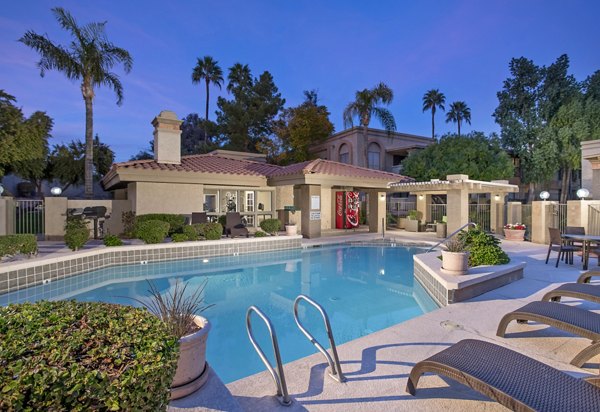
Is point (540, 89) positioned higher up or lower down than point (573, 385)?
higher up

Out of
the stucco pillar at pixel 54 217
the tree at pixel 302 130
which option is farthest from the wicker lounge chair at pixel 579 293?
the tree at pixel 302 130

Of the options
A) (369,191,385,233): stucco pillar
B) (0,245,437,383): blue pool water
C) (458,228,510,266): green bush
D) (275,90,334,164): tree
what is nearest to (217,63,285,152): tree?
(275,90,334,164): tree

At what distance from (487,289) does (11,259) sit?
12.4m

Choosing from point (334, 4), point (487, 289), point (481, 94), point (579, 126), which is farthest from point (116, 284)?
point (481, 94)

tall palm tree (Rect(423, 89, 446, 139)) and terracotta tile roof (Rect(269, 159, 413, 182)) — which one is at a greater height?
tall palm tree (Rect(423, 89, 446, 139))

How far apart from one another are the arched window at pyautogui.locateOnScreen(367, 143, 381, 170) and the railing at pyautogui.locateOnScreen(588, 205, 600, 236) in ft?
62.1

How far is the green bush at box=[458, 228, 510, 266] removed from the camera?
833 cm

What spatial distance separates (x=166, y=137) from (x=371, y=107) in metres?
17.1

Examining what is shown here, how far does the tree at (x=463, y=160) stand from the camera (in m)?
25.5

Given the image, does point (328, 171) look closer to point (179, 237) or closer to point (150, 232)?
point (179, 237)

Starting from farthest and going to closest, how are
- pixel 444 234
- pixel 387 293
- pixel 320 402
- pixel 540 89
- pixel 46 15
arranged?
pixel 540 89
pixel 444 234
pixel 46 15
pixel 387 293
pixel 320 402

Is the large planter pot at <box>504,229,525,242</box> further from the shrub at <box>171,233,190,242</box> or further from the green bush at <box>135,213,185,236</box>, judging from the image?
the green bush at <box>135,213,185,236</box>

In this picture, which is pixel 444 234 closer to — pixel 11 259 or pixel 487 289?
pixel 487 289

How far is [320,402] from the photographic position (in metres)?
3.30
